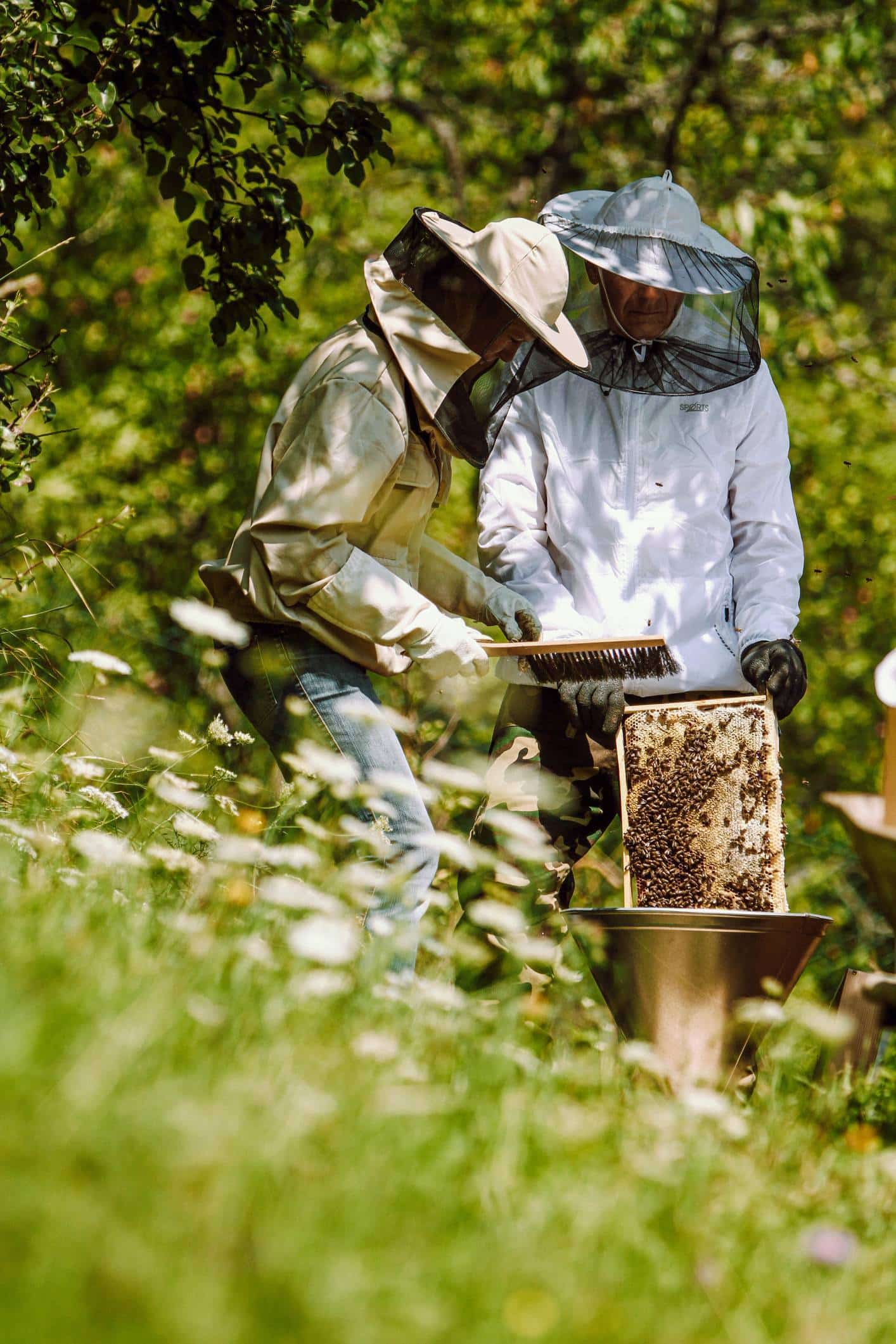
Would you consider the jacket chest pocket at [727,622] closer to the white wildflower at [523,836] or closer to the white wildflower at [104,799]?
the white wildflower at [523,836]

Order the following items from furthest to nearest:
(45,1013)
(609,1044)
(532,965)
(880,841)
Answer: (532,965) → (609,1044) → (880,841) → (45,1013)

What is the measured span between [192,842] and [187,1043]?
1.31m

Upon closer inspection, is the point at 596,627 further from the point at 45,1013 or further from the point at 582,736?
the point at 45,1013

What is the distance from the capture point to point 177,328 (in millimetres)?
8219

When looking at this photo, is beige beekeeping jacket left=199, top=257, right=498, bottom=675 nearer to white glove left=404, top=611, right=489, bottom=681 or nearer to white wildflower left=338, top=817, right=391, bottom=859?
white glove left=404, top=611, right=489, bottom=681

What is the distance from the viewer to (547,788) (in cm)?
365

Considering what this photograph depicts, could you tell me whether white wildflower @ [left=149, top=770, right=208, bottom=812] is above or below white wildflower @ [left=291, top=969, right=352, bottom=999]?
above

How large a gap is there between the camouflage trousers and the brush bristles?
19 cm

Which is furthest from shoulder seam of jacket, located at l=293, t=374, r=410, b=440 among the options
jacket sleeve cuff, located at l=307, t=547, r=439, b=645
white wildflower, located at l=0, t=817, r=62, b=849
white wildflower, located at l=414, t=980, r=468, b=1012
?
white wildflower, located at l=414, t=980, r=468, b=1012

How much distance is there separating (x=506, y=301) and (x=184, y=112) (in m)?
1.21

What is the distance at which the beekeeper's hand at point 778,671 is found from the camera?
11.4 ft

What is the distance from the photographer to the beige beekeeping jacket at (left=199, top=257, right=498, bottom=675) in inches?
115

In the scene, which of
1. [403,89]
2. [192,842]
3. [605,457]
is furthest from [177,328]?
[192,842]

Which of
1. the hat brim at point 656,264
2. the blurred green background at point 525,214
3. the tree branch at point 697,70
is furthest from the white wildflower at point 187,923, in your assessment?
the tree branch at point 697,70
